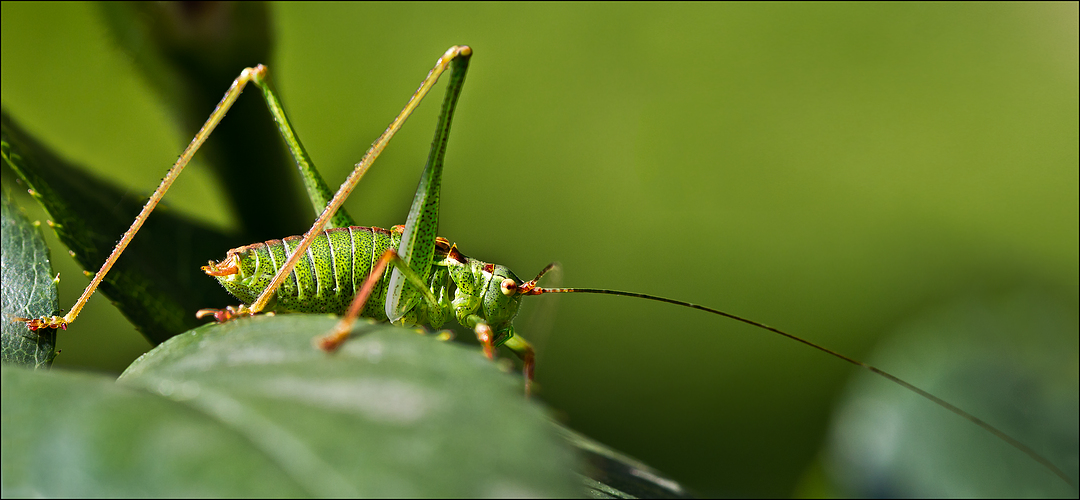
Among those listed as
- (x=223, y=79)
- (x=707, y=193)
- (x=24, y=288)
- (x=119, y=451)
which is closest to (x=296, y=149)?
(x=223, y=79)

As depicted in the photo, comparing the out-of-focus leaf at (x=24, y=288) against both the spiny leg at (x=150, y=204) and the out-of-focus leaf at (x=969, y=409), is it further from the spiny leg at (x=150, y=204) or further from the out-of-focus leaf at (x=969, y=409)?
the out-of-focus leaf at (x=969, y=409)

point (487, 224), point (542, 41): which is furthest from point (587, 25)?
point (487, 224)

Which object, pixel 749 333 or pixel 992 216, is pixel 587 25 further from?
pixel 992 216

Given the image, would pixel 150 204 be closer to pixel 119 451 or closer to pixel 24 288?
pixel 24 288

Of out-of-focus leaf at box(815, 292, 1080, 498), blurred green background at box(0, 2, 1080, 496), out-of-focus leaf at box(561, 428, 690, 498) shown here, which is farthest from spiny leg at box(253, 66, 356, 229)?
out-of-focus leaf at box(815, 292, 1080, 498)

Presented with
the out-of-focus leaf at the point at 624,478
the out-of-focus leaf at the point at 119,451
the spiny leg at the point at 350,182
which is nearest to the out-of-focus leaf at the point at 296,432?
the out-of-focus leaf at the point at 119,451

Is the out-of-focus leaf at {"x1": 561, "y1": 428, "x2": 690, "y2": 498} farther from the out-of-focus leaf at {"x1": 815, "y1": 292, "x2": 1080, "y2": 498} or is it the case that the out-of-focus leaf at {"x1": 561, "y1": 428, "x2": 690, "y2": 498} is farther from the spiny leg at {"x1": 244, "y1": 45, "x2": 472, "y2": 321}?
→ the out-of-focus leaf at {"x1": 815, "y1": 292, "x2": 1080, "y2": 498}
